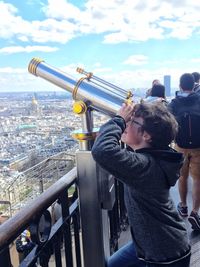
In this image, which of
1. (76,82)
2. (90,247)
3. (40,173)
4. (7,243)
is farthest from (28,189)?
(7,243)

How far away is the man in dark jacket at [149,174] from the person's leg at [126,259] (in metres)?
0.18

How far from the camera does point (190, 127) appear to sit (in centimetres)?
270

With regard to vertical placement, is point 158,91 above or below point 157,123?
above

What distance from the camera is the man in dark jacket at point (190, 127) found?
2.68 m

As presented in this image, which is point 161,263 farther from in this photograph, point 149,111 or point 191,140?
point 191,140

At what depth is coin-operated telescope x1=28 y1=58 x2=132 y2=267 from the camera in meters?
1.33

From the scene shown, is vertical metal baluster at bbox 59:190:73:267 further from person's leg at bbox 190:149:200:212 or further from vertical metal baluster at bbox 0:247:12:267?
person's leg at bbox 190:149:200:212

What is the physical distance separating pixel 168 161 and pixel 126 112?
26cm

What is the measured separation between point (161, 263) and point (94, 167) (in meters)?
0.50

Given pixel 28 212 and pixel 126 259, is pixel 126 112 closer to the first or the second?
pixel 28 212

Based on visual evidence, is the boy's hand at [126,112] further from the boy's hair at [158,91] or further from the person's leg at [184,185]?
the boy's hair at [158,91]

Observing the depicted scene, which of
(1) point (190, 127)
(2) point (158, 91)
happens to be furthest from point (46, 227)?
(2) point (158, 91)

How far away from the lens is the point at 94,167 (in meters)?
1.44

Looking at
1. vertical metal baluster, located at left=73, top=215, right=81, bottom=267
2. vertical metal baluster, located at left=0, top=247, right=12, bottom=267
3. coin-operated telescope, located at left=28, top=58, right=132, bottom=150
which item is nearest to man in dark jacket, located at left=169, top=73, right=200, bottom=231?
vertical metal baluster, located at left=73, top=215, right=81, bottom=267
